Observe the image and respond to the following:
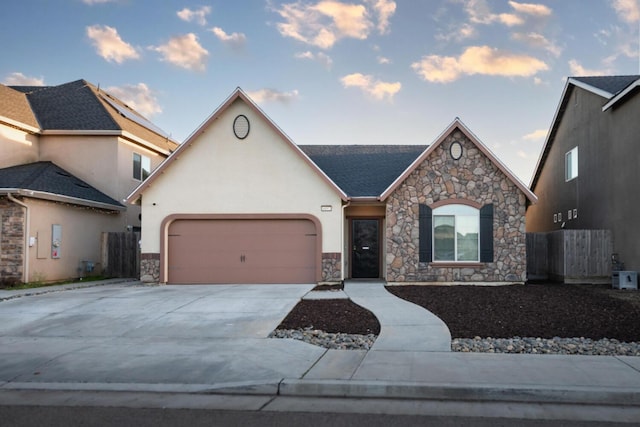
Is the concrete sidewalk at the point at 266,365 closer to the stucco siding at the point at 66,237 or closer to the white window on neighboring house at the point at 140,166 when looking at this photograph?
the stucco siding at the point at 66,237

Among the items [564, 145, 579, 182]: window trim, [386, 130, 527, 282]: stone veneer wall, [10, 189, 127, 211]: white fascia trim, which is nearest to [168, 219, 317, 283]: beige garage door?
[386, 130, 527, 282]: stone veneer wall

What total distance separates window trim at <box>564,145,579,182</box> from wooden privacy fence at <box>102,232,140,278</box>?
58.6 ft

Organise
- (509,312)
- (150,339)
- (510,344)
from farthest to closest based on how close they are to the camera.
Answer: (509,312) → (150,339) → (510,344)

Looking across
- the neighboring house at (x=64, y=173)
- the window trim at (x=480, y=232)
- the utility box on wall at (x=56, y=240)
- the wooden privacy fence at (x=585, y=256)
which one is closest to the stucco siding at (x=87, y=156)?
the neighboring house at (x=64, y=173)

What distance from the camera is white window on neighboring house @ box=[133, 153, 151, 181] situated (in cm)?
2442

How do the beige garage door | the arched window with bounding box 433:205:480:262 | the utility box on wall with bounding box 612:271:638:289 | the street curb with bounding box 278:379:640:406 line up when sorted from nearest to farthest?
the street curb with bounding box 278:379:640:406, the utility box on wall with bounding box 612:271:638:289, the arched window with bounding box 433:205:480:262, the beige garage door

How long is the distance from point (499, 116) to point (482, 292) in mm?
7654

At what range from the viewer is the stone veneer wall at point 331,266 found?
17.4 metres

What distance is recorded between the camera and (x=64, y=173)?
22156 mm

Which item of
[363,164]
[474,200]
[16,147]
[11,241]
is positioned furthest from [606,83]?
[16,147]

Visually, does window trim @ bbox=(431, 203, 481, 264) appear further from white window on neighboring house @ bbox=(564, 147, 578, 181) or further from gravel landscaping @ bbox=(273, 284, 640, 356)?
white window on neighboring house @ bbox=(564, 147, 578, 181)

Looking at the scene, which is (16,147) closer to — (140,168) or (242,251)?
(140,168)

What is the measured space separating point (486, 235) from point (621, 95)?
6.37m

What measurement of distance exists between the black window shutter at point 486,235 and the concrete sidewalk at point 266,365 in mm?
5996
